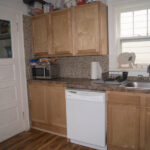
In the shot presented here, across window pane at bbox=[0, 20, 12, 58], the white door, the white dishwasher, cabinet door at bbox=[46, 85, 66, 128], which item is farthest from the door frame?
the white dishwasher

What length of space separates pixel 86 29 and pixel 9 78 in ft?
4.94

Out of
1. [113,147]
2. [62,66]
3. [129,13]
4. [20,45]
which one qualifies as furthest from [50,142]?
[129,13]

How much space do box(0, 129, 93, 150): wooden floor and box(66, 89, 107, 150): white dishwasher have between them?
6.0 inches

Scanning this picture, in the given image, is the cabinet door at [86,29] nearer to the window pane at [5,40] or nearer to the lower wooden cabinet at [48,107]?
the lower wooden cabinet at [48,107]

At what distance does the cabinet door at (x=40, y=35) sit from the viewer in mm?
3000

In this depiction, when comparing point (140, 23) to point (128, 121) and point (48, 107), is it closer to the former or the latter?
point (128, 121)

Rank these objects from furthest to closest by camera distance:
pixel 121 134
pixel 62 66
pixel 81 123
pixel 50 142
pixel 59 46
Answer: pixel 62 66 < pixel 59 46 < pixel 50 142 < pixel 81 123 < pixel 121 134

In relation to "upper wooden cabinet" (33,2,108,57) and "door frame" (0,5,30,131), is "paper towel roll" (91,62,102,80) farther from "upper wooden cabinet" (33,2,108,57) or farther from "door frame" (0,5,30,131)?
"door frame" (0,5,30,131)

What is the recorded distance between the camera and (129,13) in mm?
2709

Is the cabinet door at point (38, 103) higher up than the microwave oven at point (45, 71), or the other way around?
the microwave oven at point (45, 71)

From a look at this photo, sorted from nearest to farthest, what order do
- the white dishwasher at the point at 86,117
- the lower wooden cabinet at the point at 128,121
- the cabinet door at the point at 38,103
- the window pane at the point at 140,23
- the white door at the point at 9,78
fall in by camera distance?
the lower wooden cabinet at the point at 128,121
the white dishwasher at the point at 86,117
the window pane at the point at 140,23
the white door at the point at 9,78
the cabinet door at the point at 38,103

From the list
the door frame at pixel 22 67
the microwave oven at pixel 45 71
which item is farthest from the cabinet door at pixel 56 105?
the door frame at pixel 22 67

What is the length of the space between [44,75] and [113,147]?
1646 millimetres

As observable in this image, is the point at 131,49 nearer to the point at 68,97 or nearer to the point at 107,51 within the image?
the point at 107,51
